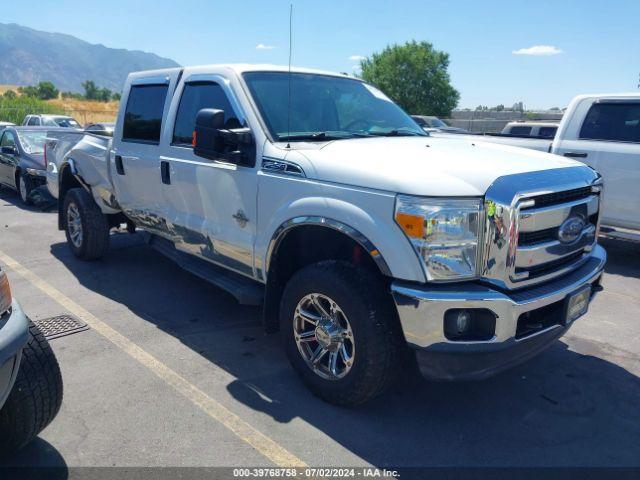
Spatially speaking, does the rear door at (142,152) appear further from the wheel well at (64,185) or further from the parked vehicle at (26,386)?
the parked vehicle at (26,386)

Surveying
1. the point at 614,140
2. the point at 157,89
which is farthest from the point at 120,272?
the point at 614,140

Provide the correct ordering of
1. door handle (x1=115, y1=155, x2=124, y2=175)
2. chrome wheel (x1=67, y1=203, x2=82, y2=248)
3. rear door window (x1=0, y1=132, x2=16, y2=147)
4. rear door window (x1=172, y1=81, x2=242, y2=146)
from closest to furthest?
rear door window (x1=172, y1=81, x2=242, y2=146), door handle (x1=115, y1=155, x2=124, y2=175), chrome wheel (x1=67, y1=203, x2=82, y2=248), rear door window (x1=0, y1=132, x2=16, y2=147)

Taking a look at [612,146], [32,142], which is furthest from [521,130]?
[32,142]

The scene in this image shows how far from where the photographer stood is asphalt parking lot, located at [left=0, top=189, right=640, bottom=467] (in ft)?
9.96

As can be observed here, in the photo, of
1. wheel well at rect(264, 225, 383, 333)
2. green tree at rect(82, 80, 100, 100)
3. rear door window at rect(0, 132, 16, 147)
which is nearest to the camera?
wheel well at rect(264, 225, 383, 333)

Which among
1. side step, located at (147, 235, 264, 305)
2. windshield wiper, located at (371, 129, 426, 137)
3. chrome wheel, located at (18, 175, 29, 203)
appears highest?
windshield wiper, located at (371, 129, 426, 137)

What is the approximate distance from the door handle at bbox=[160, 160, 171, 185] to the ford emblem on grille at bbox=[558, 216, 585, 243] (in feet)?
10.3

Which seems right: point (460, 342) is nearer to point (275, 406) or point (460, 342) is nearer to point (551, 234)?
point (551, 234)

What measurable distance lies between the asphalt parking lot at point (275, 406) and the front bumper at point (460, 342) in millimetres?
520

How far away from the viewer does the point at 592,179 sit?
139 inches

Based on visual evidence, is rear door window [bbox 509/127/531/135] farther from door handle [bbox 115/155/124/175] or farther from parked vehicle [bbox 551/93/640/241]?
door handle [bbox 115/155/124/175]

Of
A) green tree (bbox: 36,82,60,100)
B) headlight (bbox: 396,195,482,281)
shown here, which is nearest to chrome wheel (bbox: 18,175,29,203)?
headlight (bbox: 396,195,482,281)

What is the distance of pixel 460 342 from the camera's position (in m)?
2.89

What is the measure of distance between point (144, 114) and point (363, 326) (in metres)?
3.38
